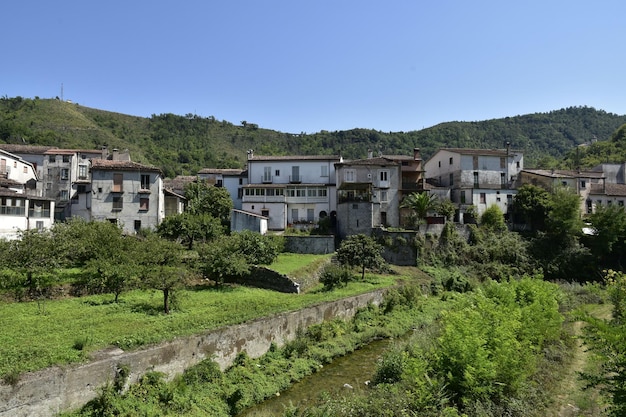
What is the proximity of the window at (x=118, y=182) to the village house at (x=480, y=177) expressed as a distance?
35.7 meters

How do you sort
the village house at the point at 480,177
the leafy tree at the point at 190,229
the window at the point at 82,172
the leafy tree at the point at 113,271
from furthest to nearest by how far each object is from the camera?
the window at the point at 82,172, the village house at the point at 480,177, the leafy tree at the point at 190,229, the leafy tree at the point at 113,271

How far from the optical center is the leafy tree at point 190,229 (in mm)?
31891

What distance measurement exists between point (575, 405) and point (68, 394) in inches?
683

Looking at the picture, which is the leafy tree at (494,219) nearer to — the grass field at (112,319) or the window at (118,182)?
the grass field at (112,319)

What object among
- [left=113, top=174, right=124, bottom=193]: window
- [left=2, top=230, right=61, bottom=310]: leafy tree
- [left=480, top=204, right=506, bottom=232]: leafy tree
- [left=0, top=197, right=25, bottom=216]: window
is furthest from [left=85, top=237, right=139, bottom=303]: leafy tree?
[left=480, top=204, right=506, bottom=232]: leafy tree

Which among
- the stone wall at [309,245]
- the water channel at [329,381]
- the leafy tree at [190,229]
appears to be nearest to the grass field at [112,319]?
the water channel at [329,381]

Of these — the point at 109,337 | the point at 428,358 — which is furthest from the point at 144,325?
the point at 428,358

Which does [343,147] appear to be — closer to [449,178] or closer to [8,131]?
A: [449,178]

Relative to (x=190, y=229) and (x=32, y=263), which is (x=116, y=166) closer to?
(x=190, y=229)

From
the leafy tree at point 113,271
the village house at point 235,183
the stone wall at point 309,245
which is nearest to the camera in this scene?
the leafy tree at point 113,271

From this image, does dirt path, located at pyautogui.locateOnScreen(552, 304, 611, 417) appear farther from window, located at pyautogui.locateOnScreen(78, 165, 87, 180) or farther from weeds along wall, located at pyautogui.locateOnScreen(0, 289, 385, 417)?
window, located at pyautogui.locateOnScreen(78, 165, 87, 180)

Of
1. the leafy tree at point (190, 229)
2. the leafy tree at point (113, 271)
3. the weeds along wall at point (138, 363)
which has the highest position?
the leafy tree at point (190, 229)

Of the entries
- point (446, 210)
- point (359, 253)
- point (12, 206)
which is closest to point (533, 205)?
point (446, 210)

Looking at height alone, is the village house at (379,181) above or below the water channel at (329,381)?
above
